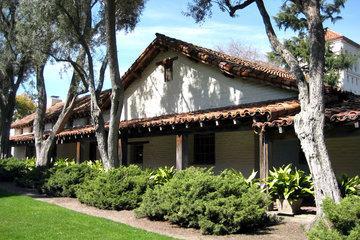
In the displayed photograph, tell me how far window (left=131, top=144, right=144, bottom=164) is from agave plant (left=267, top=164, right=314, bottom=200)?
37.3 ft

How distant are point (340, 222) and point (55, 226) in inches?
228

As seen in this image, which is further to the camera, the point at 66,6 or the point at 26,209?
the point at 66,6

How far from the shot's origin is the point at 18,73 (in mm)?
26484

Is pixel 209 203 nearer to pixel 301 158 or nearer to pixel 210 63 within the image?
pixel 301 158

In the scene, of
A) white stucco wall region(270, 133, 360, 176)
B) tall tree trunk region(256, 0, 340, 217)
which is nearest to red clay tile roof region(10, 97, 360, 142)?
tall tree trunk region(256, 0, 340, 217)

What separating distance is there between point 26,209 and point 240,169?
25.9 ft

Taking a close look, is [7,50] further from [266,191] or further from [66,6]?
[266,191]

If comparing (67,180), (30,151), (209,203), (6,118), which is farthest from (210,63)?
(30,151)

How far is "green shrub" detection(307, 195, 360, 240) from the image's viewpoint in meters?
6.58

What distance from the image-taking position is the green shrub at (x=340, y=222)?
658 cm

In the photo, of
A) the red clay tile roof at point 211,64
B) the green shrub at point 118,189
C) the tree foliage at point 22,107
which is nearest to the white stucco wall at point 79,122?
the red clay tile roof at point 211,64

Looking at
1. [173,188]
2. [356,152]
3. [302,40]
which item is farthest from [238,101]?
[302,40]

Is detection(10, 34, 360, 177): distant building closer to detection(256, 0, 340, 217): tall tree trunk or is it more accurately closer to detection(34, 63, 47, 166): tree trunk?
detection(34, 63, 47, 166): tree trunk

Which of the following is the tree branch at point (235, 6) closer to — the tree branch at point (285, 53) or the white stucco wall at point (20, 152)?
the tree branch at point (285, 53)
